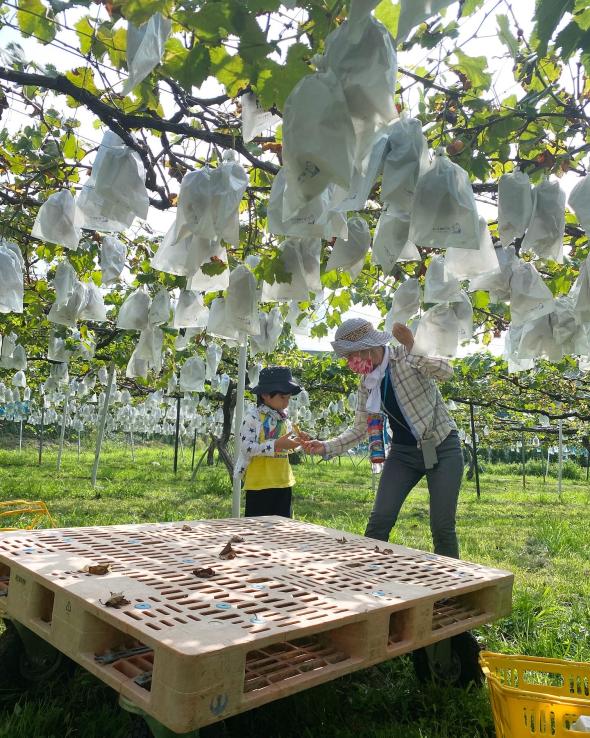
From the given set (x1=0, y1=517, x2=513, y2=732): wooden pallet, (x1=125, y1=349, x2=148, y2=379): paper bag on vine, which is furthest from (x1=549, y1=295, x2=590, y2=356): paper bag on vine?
(x1=125, y1=349, x2=148, y2=379): paper bag on vine

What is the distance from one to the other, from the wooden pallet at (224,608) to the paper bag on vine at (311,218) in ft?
3.15

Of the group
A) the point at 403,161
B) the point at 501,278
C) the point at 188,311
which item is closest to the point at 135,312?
the point at 188,311

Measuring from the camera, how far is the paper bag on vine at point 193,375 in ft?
17.5

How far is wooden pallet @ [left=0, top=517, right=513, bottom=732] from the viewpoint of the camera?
1.25m

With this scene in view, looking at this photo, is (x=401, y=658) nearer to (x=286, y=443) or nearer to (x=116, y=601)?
(x=286, y=443)

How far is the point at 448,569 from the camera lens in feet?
7.23

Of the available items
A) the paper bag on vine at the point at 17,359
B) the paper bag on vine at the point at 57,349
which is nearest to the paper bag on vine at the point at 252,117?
the paper bag on vine at the point at 57,349

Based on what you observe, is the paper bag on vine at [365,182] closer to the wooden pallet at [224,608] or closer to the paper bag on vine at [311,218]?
the paper bag on vine at [311,218]

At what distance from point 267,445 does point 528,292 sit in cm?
204

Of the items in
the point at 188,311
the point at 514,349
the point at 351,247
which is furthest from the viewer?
the point at 514,349

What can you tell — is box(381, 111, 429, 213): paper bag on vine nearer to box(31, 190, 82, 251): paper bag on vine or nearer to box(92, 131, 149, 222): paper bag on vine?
box(92, 131, 149, 222): paper bag on vine

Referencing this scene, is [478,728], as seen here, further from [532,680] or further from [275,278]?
[275,278]

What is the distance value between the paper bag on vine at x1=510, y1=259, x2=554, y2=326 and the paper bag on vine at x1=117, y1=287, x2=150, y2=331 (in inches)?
82.8

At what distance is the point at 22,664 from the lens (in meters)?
2.19
